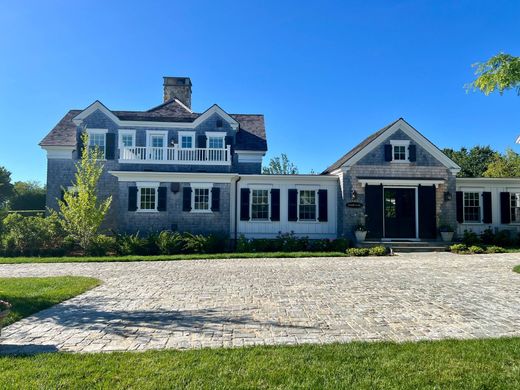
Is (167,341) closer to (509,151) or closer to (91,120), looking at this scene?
(91,120)

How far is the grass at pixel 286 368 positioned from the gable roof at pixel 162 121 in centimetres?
1735

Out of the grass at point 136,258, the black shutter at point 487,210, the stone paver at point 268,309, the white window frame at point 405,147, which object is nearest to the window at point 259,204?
the grass at point 136,258

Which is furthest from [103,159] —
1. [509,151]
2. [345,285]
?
[509,151]

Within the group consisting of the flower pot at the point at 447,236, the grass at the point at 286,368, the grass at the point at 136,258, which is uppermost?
the flower pot at the point at 447,236

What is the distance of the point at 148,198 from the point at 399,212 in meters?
12.5

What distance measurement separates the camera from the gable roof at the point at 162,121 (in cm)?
1998

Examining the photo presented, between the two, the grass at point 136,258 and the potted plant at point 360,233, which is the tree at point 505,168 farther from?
the grass at point 136,258

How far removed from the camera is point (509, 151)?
125 ft

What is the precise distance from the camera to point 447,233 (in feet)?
54.6

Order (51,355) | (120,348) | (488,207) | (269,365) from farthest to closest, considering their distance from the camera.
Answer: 1. (488,207)
2. (120,348)
3. (51,355)
4. (269,365)

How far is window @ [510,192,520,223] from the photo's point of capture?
720 inches

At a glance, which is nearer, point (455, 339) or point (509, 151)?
point (455, 339)

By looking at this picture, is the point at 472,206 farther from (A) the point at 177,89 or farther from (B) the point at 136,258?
(A) the point at 177,89

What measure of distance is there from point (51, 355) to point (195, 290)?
12.7 ft
